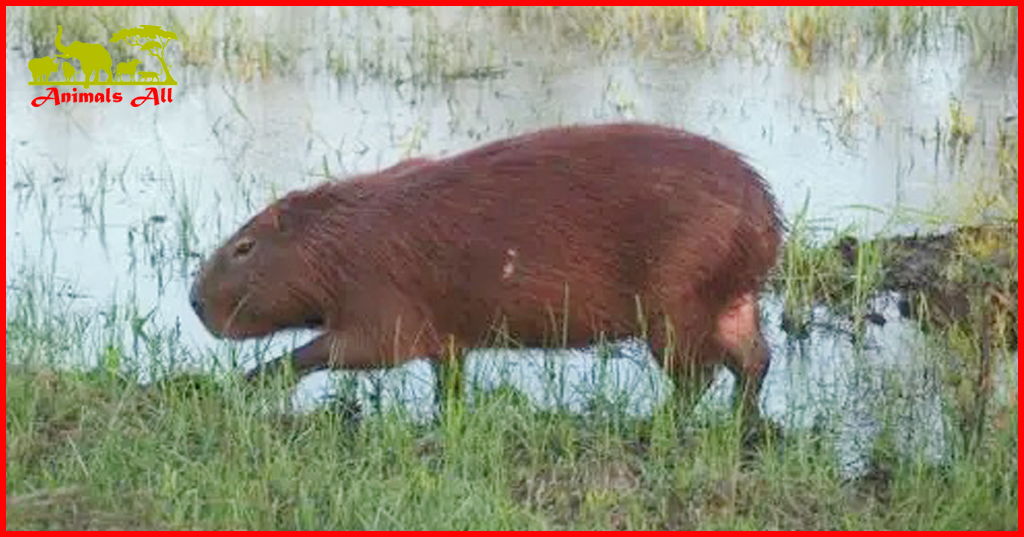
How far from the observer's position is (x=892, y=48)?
378 inches

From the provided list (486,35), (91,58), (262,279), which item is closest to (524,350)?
(262,279)

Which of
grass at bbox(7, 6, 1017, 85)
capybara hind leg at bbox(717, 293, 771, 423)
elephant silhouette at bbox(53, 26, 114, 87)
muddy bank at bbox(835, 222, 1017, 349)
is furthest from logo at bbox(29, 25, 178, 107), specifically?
capybara hind leg at bbox(717, 293, 771, 423)

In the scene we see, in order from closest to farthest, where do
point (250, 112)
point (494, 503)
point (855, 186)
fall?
1. point (494, 503)
2. point (855, 186)
3. point (250, 112)

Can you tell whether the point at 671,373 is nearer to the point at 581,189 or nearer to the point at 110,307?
the point at 581,189

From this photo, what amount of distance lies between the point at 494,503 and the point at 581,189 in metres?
1.15

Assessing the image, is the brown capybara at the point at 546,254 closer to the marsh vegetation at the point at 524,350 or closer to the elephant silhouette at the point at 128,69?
the marsh vegetation at the point at 524,350

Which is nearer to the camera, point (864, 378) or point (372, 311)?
point (372, 311)

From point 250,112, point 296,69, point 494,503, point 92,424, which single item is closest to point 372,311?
point 92,424

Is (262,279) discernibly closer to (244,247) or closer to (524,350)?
(244,247)

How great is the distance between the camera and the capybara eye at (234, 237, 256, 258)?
17.5ft

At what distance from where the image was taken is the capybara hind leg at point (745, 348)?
5.24m

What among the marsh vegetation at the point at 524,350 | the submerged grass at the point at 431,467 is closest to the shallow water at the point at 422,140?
the marsh vegetation at the point at 524,350

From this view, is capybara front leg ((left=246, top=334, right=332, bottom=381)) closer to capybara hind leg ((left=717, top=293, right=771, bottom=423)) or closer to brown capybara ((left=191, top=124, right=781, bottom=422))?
brown capybara ((left=191, top=124, right=781, bottom=422))

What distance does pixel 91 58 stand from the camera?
8969 millimetres
